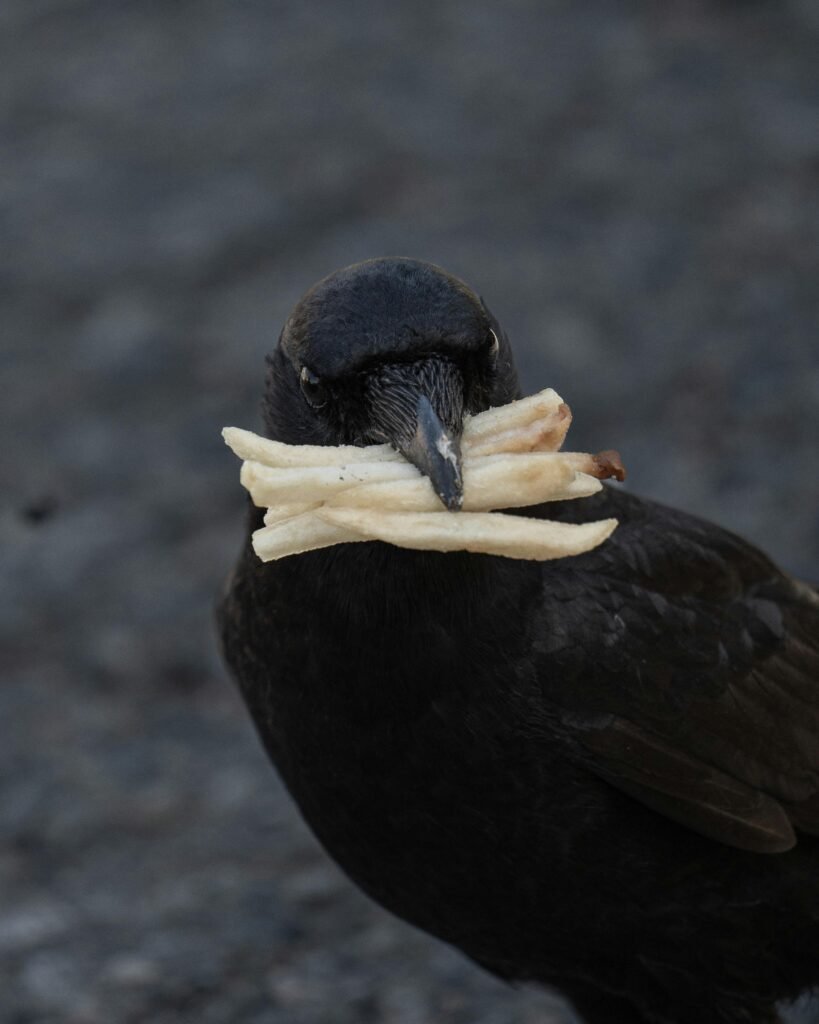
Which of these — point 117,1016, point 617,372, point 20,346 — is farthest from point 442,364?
point 20,346

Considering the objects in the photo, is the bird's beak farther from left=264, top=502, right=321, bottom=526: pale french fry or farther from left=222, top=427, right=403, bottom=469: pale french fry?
left=264, top=502, right=321, bottom=526: pale french fry

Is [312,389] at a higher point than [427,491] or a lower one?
higher

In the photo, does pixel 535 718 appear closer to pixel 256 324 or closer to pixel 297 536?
pixel 297 536

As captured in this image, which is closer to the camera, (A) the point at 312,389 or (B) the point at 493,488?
(B) the point at 493,488

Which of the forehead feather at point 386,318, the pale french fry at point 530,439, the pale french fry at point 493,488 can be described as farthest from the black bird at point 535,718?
the pale french fry at point 493,488

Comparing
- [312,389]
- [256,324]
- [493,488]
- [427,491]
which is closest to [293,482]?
[427,491]

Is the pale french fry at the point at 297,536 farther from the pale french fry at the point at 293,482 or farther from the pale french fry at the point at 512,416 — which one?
the pale french fry at the point at 512,416

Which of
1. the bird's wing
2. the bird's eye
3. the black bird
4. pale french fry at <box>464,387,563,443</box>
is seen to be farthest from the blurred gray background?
pale french fry at <box>464,387,563,443</box>
